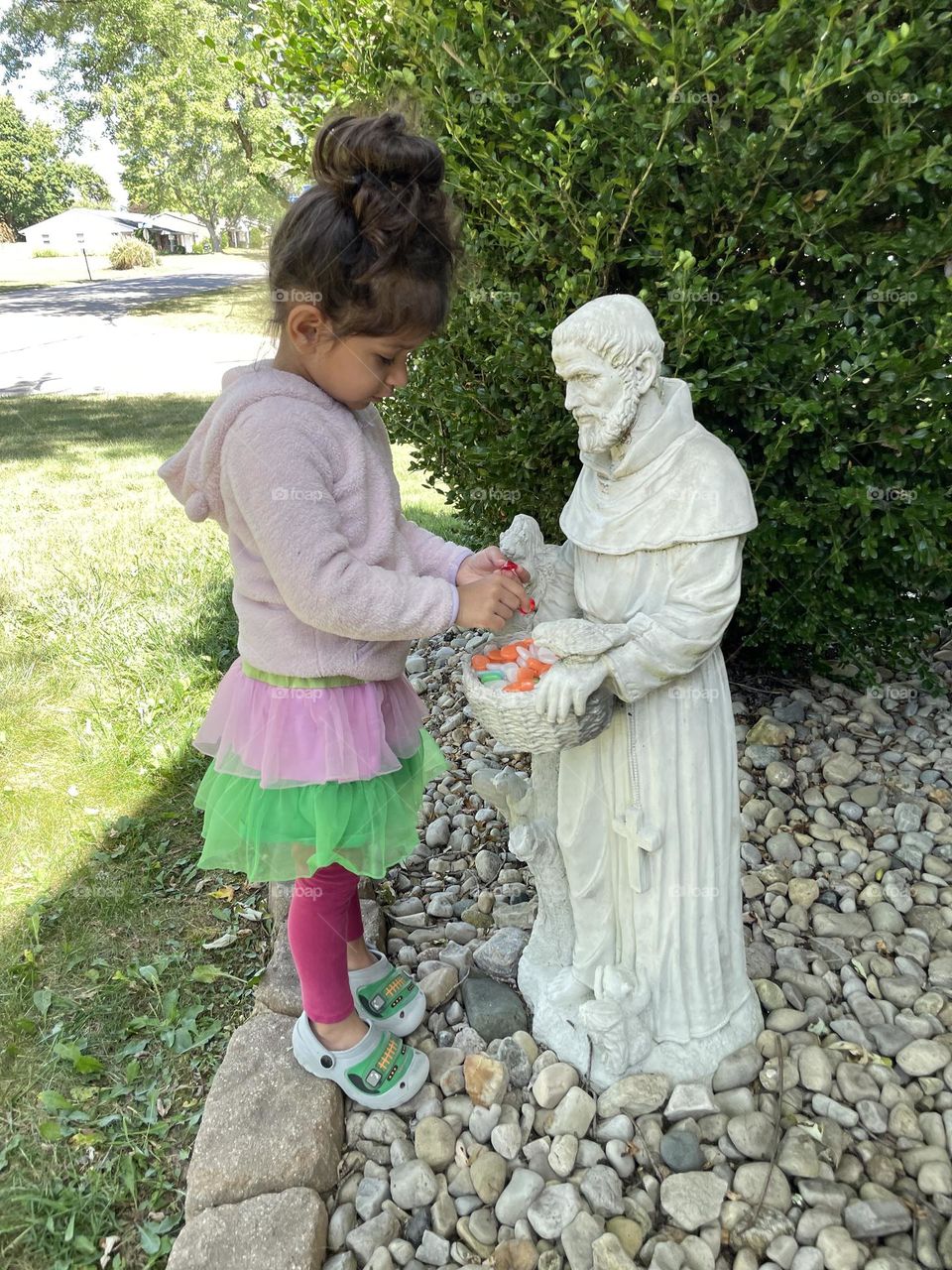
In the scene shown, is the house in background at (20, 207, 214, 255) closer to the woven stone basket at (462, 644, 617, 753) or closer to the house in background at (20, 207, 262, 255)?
the house in background at (20, 207, 262, 255)

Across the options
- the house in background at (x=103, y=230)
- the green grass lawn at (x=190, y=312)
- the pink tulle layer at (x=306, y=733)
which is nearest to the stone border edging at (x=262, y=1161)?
the pink tulle layer at (x=306, y=733)

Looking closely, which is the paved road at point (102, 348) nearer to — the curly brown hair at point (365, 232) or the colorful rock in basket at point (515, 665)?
the curly brown hair at point (365, 232)

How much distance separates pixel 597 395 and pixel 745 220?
4.16 ft

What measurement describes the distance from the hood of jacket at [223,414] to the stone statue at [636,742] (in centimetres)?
48

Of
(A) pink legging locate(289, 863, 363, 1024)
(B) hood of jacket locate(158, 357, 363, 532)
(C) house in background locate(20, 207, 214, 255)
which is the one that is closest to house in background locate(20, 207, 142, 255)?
(C) house in background locate(20, 207, 214, 255)

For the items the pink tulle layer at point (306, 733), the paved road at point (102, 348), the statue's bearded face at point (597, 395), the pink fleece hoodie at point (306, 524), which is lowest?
the paved road at point (102, 348)

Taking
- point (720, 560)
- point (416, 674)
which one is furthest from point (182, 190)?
point (720, 560)

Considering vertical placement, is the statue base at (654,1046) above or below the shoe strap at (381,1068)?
above

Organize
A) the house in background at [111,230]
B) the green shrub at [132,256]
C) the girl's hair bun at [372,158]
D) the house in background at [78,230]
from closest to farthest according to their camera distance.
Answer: the girl's hair bun at [372,158] → the green shrub at [132,256] → the house in background at [111,230] → the house in background at [78,230]

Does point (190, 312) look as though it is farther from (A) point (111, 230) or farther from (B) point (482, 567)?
(A) point (111, 230)

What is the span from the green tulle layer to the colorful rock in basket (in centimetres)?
36

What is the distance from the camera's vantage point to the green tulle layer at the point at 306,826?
181 cm

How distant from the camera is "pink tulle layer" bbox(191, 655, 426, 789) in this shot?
5.81ft

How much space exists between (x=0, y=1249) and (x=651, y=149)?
2966mm
